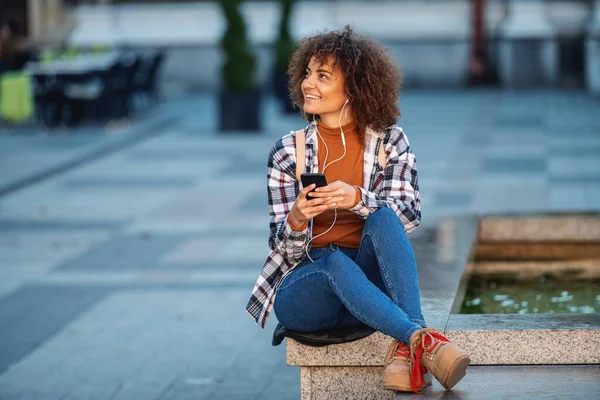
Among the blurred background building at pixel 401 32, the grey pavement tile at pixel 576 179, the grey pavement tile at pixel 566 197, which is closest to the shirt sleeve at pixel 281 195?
the grey pavement tile at pixel 566 197

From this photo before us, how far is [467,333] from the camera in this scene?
14.8 ft

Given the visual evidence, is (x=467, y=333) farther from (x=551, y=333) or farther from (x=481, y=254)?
(x=481, y=254)

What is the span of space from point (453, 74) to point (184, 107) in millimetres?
5657

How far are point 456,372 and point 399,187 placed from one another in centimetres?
92

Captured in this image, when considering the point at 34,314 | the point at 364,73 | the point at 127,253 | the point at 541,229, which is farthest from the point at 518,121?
the point at 364,73

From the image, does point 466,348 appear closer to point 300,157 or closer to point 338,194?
point 338,194

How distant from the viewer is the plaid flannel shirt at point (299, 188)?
4.68 m

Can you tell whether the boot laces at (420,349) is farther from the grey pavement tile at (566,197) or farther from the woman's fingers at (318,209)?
the grey pavement tile at (566,197)

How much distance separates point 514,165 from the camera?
13.3 metres

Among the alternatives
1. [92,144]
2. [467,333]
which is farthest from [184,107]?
[467,333]

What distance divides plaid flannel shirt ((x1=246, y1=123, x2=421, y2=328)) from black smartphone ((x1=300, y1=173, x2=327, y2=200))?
333 millimetres

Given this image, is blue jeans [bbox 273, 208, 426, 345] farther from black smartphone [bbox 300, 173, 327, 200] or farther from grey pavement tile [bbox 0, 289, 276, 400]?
grey pavement tile [bbox 0, 289, 276, 400]

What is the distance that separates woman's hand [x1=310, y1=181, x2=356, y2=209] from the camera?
4348mm

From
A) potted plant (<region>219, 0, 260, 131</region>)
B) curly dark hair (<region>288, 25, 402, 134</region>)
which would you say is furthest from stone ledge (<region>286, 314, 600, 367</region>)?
potted plant (<region>219, 0, 260, 131</region>)
